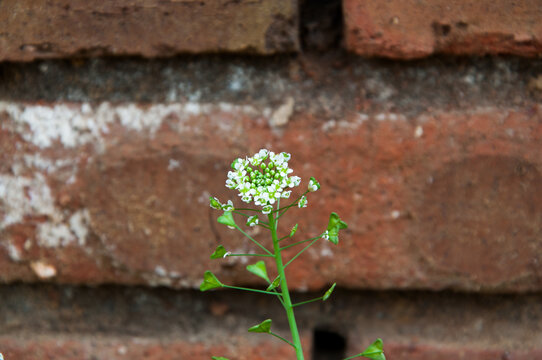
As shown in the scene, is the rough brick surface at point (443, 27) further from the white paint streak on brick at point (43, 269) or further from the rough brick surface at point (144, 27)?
the white paint streak on brick at point (43, 269)

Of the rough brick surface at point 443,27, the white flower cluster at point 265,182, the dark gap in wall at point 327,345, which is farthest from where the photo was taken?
the dark gap in wall at point 327,345

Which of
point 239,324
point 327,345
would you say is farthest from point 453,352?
point 239,324

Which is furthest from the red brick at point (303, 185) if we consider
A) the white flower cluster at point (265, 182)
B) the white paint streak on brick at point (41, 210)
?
the white flower cluster at point (265, 182)

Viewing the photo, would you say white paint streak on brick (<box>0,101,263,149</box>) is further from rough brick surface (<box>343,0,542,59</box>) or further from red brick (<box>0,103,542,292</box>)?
rough brick surface (<box>343,0,542,59</box>)

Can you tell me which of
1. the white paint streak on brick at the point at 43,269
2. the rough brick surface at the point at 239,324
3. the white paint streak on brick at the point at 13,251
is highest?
the white paint streak on brick at the point at 13,251

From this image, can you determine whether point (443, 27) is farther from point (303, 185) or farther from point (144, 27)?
point (144, 27)

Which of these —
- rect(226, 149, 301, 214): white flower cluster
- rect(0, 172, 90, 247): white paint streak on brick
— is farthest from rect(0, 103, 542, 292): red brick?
rect(226, 149, 301, 214): white flower cluster
